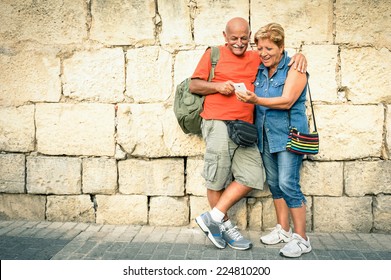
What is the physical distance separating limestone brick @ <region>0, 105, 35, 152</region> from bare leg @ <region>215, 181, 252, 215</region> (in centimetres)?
245

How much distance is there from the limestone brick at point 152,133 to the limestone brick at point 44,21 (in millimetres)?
1088

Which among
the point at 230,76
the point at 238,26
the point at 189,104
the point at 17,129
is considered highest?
the point at 238,26

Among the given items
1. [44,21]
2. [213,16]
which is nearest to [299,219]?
[213,16]

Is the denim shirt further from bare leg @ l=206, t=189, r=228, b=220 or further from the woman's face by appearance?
bare leg @ l=206, t=189, r=228, b=220

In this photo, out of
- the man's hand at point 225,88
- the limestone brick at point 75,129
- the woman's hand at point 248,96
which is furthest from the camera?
the limestone brick at point 75,129

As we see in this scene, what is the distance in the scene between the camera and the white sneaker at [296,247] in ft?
11.8

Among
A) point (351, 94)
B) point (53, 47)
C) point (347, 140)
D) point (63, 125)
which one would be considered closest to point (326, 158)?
point (347, 140)

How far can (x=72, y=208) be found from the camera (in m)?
4.57

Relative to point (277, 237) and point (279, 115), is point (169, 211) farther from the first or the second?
point (279, 115)

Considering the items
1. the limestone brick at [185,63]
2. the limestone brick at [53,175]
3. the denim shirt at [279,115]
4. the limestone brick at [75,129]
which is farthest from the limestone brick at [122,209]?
the denim shirt at [279,115]

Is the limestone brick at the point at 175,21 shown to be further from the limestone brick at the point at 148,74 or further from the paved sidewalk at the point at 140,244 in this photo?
the paved sidewalk at the point at 140,244

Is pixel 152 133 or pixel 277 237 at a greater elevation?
pixel 152 133

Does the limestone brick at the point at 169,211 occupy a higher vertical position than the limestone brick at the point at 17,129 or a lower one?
lower

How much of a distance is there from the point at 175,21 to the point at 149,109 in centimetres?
107
